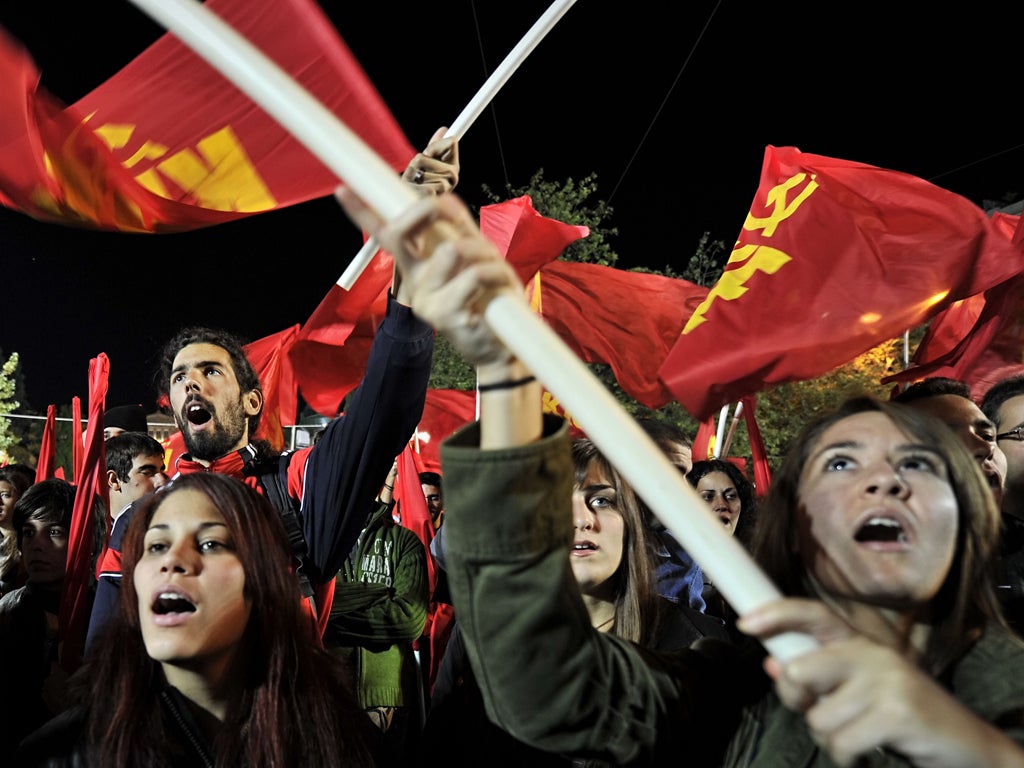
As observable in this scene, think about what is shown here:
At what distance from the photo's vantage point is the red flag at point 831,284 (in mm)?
5336

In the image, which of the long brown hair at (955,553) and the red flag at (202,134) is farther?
the red flag at (202,134)

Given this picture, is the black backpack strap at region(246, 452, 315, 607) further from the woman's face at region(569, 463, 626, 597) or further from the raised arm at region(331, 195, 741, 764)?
the raised arm at region(331, 195, 741, 764)

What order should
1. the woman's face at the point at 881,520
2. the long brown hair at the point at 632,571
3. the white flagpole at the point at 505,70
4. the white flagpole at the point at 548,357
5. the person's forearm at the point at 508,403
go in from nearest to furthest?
the white flagpole at the point at 548,357, the person's forearm at the point at 508,403, the woman's face at the point at 881,520, the long brown hair at the point at 632,571, the white flagpole at the point at 505,70

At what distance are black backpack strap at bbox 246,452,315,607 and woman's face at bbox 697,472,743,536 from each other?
3060 millimetres

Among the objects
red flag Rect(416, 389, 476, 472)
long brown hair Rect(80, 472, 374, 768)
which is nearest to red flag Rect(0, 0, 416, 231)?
long brown hair Rect(80, 472, 374, 768)

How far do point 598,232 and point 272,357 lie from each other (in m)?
14.1

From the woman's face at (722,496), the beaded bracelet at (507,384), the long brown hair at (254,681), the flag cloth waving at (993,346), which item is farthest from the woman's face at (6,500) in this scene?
the beaded bracelet at (507,384)

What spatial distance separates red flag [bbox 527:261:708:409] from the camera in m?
7.50

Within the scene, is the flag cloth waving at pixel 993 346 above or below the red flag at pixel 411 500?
below

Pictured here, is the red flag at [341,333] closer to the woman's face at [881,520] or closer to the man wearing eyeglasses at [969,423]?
the man wearing eyeglasses at [969,423]

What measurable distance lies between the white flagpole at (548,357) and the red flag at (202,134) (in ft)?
9.40

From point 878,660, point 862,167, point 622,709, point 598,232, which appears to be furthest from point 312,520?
point 598,232

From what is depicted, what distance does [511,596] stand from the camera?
4.56ft

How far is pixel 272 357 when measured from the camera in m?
8.01
